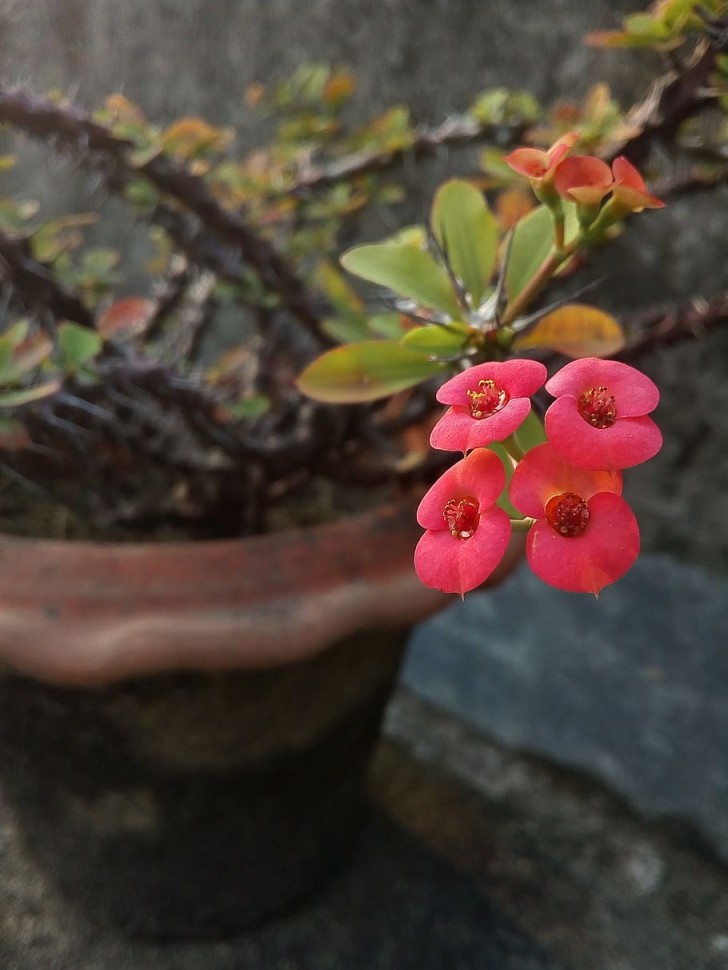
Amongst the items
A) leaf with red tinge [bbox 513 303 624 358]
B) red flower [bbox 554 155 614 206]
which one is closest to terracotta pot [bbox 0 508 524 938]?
leaf with red tinge [bbox 513 303 624 358]

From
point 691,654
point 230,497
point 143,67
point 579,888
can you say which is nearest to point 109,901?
point 230,497

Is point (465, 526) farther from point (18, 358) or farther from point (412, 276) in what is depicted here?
point (18, 358)

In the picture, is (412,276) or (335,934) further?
(335,934)

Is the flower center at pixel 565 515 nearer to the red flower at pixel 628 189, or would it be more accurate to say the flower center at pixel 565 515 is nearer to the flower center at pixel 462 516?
the flower center at pixel 462 516

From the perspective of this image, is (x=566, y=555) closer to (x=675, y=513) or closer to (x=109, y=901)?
(x=109, y=901)

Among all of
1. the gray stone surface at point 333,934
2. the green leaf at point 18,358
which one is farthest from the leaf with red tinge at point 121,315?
the gray stone surface at point 333,934

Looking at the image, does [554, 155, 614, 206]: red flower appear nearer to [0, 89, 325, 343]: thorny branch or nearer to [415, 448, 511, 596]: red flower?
[415, 448, 511, 596]: red flower

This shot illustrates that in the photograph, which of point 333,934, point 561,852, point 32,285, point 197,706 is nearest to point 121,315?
point 32,285
